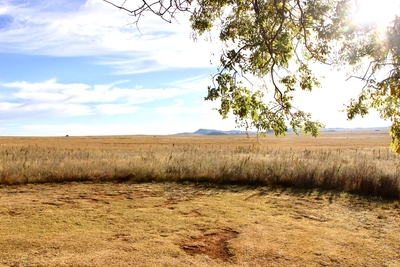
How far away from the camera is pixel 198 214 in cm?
645

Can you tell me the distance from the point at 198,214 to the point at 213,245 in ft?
5.20

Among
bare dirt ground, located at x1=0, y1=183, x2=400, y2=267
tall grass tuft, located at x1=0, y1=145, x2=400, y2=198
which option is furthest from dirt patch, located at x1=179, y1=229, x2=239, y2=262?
tall grass tuft, located at x1=0, y1=145, x2=400, y2=198

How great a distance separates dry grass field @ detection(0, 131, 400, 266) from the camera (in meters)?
4.52

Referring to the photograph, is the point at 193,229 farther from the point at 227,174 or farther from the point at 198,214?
the point at 227,174

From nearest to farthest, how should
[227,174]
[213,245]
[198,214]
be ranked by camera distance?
1. [213,245]
2. [198,214]
3. [227,174]

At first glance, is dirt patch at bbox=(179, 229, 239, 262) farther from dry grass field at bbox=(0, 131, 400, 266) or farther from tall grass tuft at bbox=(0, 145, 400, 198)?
tall grass tuft at bbox=(0, 145, 400, 198)

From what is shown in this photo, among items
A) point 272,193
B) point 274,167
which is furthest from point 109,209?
point 274,167

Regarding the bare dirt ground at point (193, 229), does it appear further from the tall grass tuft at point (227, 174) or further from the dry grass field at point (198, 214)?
the tall grass tuft at point (227, 174)

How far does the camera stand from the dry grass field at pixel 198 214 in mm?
4520

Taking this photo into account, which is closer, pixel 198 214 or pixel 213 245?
pixel 213 245

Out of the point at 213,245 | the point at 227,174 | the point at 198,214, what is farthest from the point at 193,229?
the point at 227,174

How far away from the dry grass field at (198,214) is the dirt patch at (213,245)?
0.05 feet

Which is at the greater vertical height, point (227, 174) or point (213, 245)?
point (227, 174)

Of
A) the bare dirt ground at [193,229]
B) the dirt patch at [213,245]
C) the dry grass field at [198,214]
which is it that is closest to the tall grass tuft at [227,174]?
the dry grass field at [198,214]
